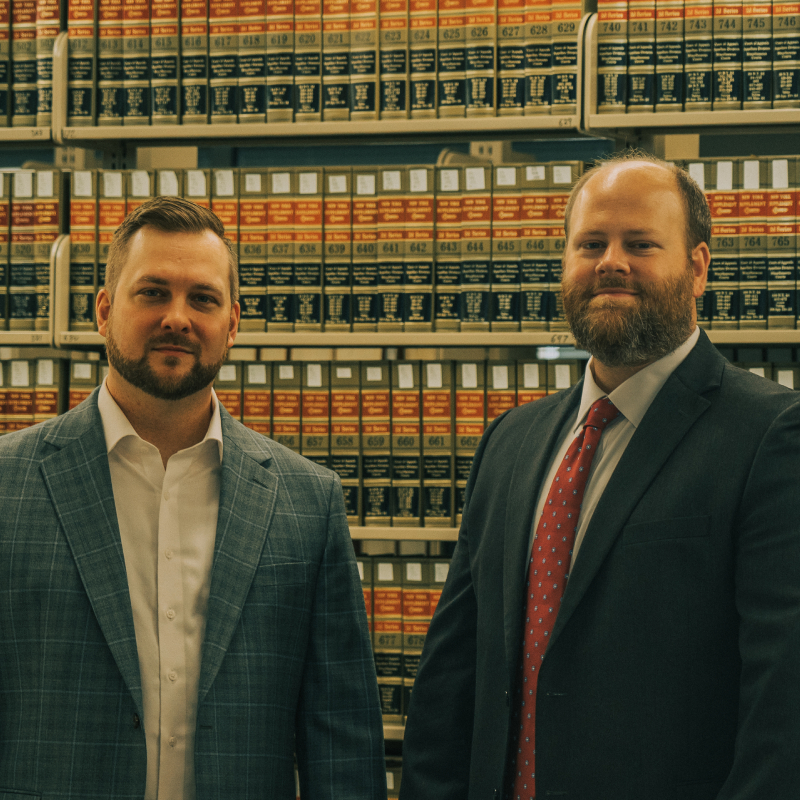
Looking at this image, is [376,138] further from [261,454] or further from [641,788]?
[641,788]

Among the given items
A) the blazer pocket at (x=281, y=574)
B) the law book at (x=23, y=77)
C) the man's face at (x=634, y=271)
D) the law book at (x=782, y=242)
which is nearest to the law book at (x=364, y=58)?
the law book at (x=23, y=77)

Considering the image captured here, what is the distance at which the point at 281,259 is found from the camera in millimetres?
2354

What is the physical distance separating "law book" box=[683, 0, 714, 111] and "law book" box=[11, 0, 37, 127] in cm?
173

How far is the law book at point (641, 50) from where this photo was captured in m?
2.23

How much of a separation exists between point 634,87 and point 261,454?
1.42 meters

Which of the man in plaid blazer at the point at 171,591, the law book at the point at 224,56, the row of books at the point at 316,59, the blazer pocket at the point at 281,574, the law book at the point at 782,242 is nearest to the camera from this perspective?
the man in plaid blazer at the point at 171,591

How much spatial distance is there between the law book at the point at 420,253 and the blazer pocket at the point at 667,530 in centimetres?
119

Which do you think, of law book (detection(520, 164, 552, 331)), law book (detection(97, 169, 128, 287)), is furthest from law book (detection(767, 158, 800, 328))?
law book (detection(97, 169, 128, 287))

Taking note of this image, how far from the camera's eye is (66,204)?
245 cm

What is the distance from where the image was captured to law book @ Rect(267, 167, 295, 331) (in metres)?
2.35

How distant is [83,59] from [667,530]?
2.06 metres

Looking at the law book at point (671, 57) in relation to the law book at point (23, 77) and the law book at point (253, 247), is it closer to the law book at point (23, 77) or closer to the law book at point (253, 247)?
the law book at point (253, 247)

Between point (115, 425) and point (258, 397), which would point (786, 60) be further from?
point (115, 425)

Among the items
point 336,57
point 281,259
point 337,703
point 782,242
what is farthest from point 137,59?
point 337,703
